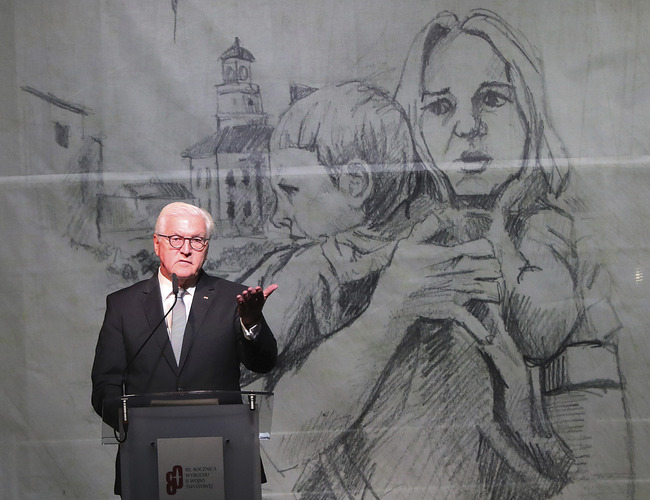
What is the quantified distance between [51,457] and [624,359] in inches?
93.0

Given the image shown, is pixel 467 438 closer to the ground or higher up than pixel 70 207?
closer to the ground

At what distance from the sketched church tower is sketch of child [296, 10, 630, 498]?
1.96ft

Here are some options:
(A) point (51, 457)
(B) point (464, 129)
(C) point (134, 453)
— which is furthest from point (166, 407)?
(B) point (464, 129)

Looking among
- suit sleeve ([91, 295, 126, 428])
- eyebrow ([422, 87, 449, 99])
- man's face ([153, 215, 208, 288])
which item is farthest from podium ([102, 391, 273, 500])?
eyebrow ([422, 87, 449, 99])

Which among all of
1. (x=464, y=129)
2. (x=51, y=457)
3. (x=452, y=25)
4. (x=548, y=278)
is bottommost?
(x=51, y=457)

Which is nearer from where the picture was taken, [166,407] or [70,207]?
[166,407]

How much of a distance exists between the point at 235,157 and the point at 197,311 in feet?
4.19

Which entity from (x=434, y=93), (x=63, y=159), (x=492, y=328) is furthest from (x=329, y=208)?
(x=63, y=159)

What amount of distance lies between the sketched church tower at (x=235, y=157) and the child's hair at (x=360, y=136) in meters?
0.10

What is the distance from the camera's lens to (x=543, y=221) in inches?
161

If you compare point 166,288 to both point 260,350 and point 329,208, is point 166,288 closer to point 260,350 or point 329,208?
point 260,350

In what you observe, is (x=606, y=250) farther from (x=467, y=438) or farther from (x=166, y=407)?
(x=166, y=407)

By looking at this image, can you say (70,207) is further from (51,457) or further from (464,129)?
(464,129)

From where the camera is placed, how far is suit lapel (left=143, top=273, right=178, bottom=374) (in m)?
2.82
